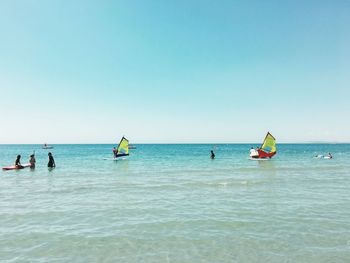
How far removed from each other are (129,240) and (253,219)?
5016 millimetres

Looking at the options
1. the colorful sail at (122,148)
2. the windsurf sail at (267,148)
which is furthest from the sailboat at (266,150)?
the colorful sail at (122,148)

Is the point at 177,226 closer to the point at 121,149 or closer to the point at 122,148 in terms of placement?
the point at 121,149

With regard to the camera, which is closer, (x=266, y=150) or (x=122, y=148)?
(x=266, y=150)

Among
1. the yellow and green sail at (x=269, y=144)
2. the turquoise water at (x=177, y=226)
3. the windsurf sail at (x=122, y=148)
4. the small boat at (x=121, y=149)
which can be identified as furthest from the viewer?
the windsurf sail at (x=122, y=148)

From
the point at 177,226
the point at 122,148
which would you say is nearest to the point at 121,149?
the point at 122,148

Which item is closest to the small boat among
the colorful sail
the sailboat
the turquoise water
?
the colorful sail

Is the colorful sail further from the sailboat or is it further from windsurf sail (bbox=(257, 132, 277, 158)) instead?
windsurf sail (bbox=(257, 132, 277, 158))

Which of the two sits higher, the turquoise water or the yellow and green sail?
the yellow and green sail

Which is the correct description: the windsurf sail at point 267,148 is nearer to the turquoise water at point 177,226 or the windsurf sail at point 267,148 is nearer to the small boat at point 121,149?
the small boat at point 121,149

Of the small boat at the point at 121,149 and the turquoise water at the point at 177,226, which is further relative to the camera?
the small boat at the point at 121,149

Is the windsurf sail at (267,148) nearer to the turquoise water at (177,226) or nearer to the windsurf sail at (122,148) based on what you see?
the windsurf sail at (122,148)

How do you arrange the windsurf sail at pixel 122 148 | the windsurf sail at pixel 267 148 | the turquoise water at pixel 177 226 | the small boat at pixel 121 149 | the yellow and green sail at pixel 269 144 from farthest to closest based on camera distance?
the windsurf sail at pixel 122 148 → the small boat at pixel 121 149 → the windsurf sail at pixel 267 148 → the yellow and green sail at pixel 269 144 → the turquoise water at pixel 177 226

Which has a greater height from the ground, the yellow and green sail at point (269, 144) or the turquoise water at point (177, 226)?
the yellow and green sail at point (269, 144)

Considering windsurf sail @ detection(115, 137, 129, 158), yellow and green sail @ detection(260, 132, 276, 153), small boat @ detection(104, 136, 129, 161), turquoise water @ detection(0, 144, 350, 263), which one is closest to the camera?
turquoise water @ detection(0, 144, 350, 263)
